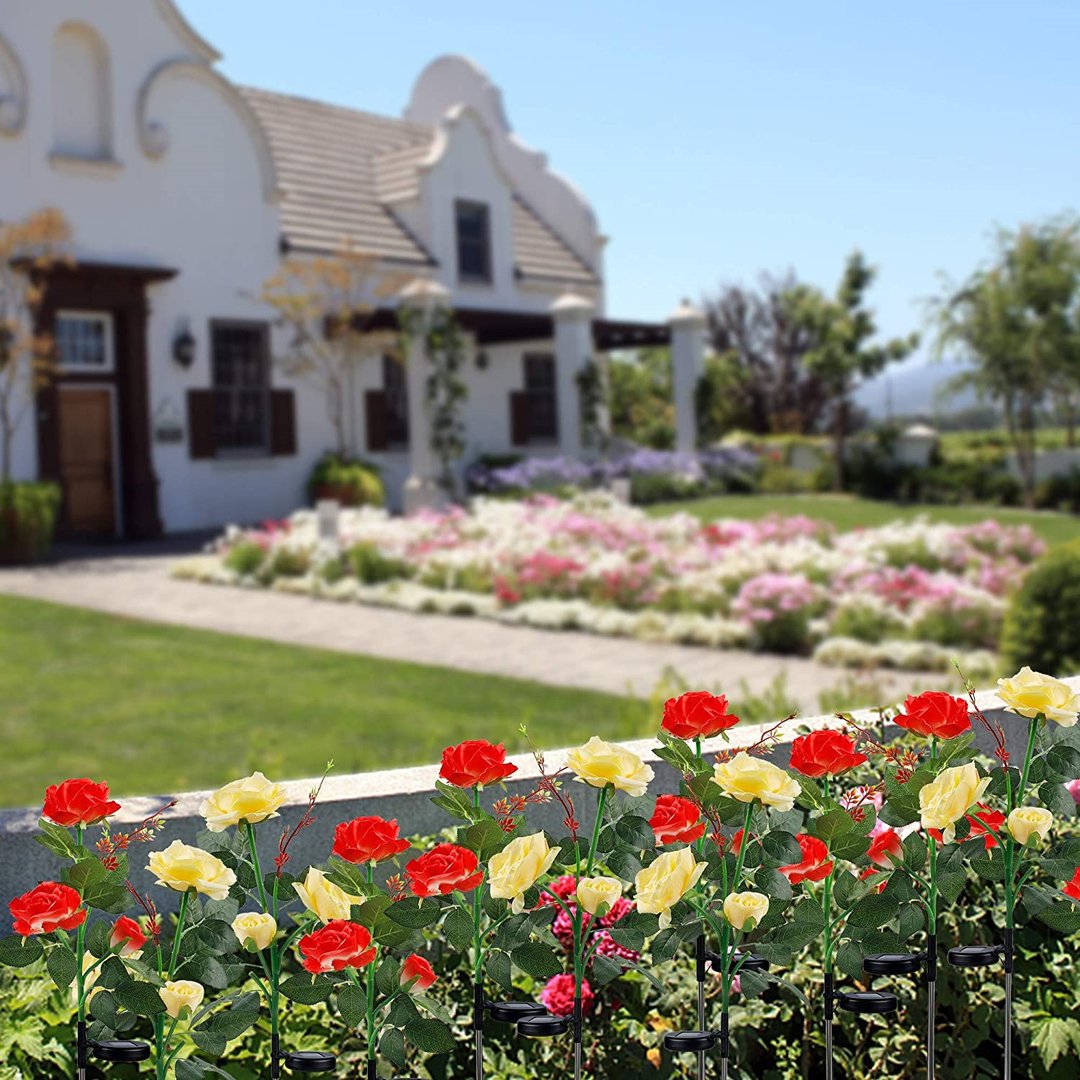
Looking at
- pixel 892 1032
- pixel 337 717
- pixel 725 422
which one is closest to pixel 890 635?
pixel 337 717

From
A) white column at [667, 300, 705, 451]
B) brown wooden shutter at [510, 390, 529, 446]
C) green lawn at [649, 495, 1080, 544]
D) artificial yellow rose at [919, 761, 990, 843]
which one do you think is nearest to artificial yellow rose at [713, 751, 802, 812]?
artificial yellow rose at [919, 761, 990, 843]

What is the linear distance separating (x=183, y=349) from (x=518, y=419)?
7926 mm

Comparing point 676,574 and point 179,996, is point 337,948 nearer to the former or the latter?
point 179,996

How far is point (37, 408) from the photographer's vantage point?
18422 mm

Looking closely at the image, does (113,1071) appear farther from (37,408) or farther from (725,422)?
(725,422)

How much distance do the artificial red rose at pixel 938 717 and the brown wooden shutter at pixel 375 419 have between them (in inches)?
838

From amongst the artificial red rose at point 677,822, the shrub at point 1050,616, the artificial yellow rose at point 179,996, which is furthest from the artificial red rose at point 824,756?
the shrub at point 1050,616

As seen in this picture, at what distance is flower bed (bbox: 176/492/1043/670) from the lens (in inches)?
415

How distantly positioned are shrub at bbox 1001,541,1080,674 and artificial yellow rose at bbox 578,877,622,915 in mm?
6559

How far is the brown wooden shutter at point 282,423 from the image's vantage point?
2172 centimetres

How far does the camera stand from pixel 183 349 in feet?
66.0

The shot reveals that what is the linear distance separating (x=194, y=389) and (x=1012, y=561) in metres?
12.8

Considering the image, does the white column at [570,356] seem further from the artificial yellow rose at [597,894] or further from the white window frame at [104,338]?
the artificial yellow rose at [597,894]

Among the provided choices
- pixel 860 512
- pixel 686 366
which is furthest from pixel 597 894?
pixel 686 366
